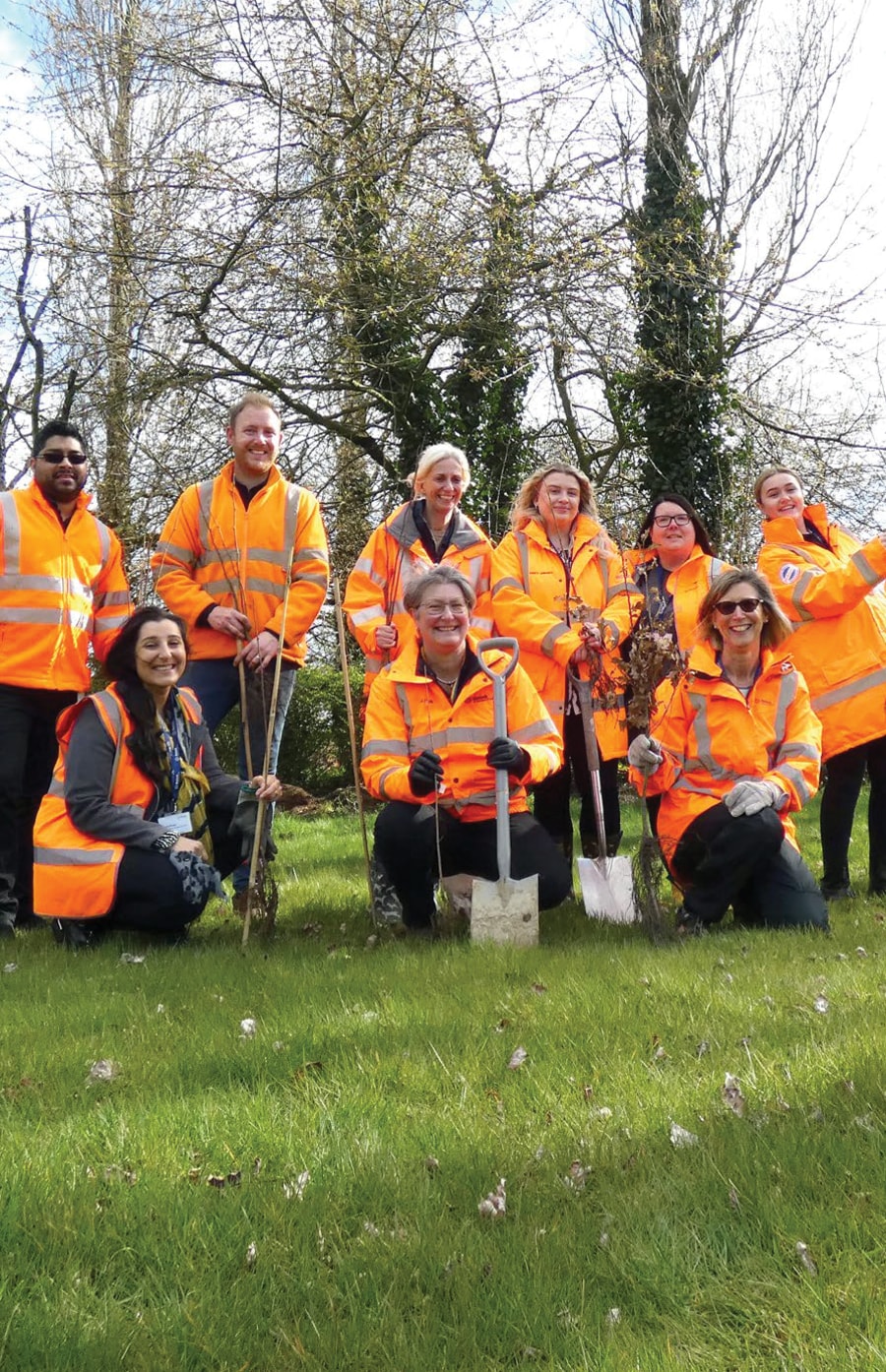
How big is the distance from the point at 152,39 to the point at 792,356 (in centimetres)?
706

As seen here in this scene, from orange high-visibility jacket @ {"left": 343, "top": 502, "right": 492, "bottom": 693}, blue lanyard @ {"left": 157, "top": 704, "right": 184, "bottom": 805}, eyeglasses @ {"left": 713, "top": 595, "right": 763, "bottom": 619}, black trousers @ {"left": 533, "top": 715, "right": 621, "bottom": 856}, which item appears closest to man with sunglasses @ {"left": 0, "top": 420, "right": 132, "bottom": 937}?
blue lanyard @ {"left": 157, "top": 704, "right": 184, "bottom": 805}

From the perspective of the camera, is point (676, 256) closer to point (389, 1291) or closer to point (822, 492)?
point (822, 492)

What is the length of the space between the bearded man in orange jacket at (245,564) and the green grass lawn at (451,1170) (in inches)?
83.3

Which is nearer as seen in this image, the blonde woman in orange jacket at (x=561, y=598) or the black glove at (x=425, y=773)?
the black glove at (x=425, y=773)

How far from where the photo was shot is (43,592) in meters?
6.14

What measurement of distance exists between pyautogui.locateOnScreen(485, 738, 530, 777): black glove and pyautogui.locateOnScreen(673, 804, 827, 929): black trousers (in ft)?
2.85

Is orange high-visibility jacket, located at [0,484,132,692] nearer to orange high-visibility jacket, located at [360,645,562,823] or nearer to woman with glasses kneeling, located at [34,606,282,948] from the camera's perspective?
woman with glasses kneeling, located at [34,606,282,948]

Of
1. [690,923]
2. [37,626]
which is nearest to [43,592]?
[37,626]

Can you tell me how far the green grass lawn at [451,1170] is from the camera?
2.05 meters

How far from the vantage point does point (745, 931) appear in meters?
5.30

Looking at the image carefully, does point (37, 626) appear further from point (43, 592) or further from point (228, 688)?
point (228, 688)

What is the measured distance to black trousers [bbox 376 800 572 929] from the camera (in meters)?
5.60

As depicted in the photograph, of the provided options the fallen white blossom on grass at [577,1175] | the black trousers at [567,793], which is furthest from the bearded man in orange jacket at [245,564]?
the fallen white blossom on grass at [577,1175]

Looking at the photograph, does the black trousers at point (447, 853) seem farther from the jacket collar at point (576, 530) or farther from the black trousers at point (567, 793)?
the jacket collar at point (576, 530)
